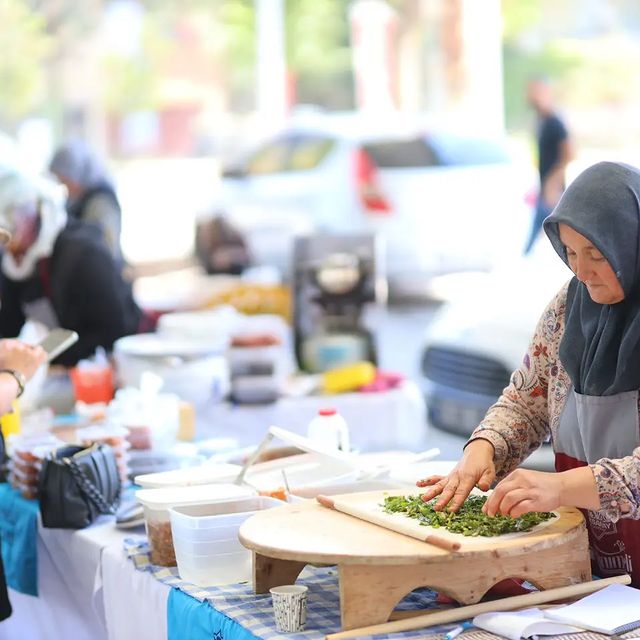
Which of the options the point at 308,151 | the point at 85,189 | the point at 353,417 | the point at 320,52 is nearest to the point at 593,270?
the point at 353,417

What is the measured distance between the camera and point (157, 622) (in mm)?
2797

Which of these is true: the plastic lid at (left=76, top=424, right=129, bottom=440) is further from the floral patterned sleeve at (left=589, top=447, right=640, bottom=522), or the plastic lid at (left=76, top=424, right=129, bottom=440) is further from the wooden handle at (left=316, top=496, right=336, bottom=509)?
the floral patterned sleeve at (left=589, top=447, right=640, bottom=522)

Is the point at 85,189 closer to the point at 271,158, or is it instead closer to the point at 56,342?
the point at 56,342

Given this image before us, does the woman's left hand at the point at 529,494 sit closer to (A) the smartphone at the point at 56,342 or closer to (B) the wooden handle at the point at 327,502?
(B) the wooden handle at the point at 327,502

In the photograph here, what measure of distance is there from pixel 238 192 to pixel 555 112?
12.9ft

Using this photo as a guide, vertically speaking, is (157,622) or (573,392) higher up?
(573,392)

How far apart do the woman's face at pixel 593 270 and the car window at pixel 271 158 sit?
1034 centimetres

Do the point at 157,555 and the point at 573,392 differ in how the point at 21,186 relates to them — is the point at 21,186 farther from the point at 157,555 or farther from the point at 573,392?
the point at 573,392

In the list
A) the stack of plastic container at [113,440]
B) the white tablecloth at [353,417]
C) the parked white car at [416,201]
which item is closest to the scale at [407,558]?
the stack of plastic container at [113,440]

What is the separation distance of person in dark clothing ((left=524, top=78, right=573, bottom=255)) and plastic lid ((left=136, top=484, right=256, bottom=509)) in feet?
24.2

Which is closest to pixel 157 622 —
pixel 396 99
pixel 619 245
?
pixel 619 245

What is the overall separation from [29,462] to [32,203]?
5.61 ft

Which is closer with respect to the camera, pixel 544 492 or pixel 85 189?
pixel 544 492

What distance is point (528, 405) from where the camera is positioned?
2.80m
